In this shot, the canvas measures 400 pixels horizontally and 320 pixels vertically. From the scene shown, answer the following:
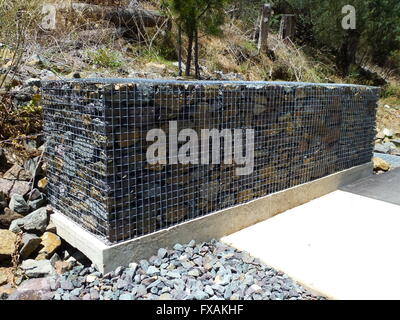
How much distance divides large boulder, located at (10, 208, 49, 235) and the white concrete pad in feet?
4.63

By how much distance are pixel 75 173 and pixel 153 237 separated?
0.71 m

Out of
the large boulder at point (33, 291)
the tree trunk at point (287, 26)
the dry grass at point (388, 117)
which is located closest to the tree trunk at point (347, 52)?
the tree trunk at point (287, 26)

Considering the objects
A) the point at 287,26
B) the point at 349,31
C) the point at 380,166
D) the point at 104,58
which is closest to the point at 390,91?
the point at 349,31

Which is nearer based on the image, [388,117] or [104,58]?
[104,58]

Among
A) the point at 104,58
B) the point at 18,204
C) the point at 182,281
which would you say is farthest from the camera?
the point at 104,58

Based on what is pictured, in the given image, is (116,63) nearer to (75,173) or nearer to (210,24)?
(210,24)

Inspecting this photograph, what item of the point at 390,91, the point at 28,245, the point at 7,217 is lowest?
the point at 28,245

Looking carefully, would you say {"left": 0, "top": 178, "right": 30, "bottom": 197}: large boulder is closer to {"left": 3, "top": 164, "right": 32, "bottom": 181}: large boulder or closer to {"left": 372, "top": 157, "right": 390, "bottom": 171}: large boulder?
{"left": 3, "top": 164, "right": 32, "bottom": 181}: large boulder

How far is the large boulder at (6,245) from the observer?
2320 millimetres

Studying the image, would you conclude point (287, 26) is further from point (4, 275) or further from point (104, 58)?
point (4, 275)

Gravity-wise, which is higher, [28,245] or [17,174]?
[17,174]

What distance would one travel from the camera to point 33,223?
8.46 feet

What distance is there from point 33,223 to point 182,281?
1.23 m

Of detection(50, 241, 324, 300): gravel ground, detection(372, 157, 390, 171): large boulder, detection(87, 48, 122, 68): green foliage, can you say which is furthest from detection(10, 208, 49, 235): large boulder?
detection(372, 157, 390, 171): large boulder
